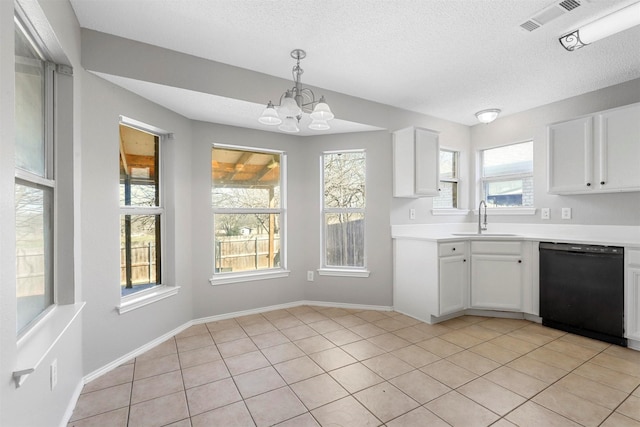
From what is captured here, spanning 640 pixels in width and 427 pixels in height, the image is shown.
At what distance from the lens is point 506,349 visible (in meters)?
2.48

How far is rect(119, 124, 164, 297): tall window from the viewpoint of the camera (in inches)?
98.1

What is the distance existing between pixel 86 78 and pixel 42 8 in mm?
738

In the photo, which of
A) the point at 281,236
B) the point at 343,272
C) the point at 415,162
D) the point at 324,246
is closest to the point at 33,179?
the point at 281,236

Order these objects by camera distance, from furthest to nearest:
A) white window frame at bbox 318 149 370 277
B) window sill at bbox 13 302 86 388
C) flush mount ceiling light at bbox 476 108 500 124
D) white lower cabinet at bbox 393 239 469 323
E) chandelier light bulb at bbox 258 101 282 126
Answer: white window frame at bbox 318 149 370 277, flush mount ceiling light at bbox 476 108 500 124, white lower cabinet at bbox 393 239 469 323, chandelier light bulb at bbox 258 101 282 126, window sill at bbox 13 302 86 388

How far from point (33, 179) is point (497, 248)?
382 centimetres

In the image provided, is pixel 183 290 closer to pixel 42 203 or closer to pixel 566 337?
pixel 42 203

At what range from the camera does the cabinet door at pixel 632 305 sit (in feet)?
7.87

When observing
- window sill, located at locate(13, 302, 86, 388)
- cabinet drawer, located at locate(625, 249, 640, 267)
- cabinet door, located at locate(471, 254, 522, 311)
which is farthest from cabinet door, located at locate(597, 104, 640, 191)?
window sill, located at locate(13, 302, 86, 388)

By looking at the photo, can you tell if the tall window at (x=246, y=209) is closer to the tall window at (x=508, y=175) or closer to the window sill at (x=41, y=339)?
the window sill at (x=41, y=339)

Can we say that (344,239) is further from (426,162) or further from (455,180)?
(455,180)

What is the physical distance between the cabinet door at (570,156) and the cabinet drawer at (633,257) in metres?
0.69

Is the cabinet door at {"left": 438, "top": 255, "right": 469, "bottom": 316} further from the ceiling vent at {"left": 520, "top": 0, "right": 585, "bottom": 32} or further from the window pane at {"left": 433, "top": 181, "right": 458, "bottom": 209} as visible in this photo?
the ceiling vent at {"left": 520, "top": 0, "right": 585, "bottom": 32}

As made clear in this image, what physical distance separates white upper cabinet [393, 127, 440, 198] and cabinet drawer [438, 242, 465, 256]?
0.64 m

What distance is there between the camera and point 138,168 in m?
2.65
